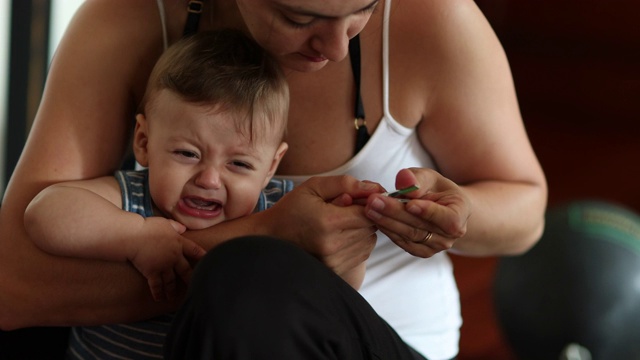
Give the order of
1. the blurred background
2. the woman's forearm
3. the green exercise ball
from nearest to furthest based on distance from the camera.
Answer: the woman's forearm, the green exercise ball, the blurred background

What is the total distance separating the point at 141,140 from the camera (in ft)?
4.91

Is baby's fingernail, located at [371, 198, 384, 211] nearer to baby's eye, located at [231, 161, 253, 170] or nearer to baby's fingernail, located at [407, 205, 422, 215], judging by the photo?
baby's fingernail, located at [407, 205, 422, 215]

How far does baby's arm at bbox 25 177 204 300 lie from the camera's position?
4.52ft

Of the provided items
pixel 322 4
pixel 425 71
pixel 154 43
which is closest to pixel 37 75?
pixel 154 43

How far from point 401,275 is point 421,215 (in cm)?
39

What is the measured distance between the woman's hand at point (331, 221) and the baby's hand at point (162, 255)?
133 millimetres

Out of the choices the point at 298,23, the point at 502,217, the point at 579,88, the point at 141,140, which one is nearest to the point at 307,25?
the point at 298,23

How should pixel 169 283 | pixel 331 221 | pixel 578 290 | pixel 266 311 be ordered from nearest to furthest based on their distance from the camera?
pixel 266 311 → pixel 331 221 → pixel 169 283 → pixel 578 290

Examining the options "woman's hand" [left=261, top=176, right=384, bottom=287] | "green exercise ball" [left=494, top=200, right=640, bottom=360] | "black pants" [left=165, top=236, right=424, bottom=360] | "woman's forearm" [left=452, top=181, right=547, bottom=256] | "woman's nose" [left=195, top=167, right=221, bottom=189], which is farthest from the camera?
"green exercise ball" [left=494, top=200, right=640, bottom=360]

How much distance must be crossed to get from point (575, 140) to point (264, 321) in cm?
315

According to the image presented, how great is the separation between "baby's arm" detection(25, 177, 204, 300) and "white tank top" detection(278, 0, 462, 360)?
28 cm

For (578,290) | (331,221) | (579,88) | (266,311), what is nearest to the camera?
(266,311)

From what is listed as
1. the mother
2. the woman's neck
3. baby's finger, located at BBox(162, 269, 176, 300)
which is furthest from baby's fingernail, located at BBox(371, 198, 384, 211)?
the woman's neck

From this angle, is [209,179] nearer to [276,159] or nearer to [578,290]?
[276,159]
